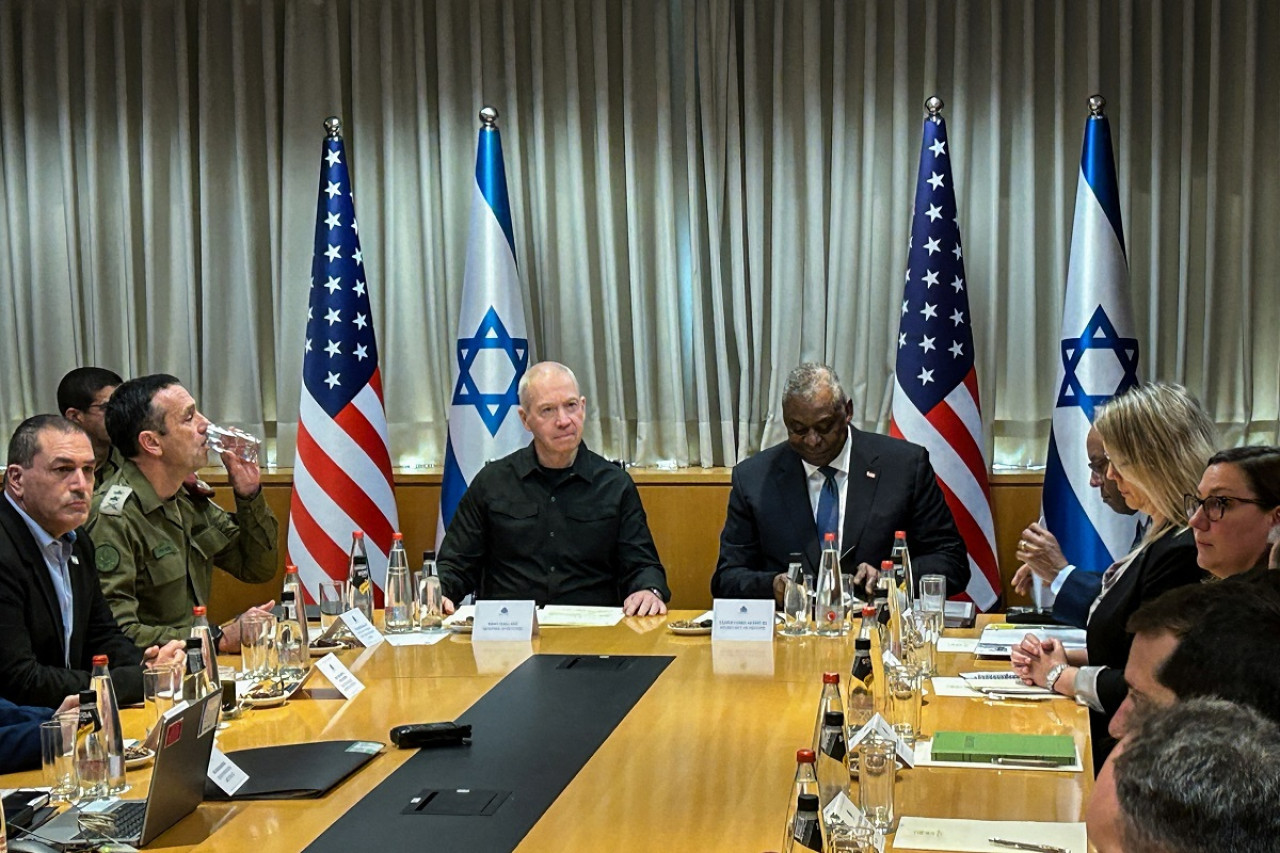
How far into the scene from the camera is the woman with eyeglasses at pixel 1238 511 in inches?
115

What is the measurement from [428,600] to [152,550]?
33.1 inches

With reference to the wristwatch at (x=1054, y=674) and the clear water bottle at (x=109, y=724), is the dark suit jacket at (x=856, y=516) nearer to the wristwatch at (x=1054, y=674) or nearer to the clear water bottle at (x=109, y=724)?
the wristwatch at (x=1054, y=674)

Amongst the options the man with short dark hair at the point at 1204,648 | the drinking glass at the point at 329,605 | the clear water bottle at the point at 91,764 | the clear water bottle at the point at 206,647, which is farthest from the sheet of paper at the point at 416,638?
the man with short dark hair at the point at 1204,648

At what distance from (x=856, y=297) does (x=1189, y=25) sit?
167 cm

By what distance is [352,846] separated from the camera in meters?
2.23

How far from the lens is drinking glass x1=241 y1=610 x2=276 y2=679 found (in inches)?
132

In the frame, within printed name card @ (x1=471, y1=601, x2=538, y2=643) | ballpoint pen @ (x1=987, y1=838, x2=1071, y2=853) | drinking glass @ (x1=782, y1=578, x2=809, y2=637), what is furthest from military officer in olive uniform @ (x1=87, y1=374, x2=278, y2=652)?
ballpoint pen @ (x1=987, y1=838, x2=1071, y2=853)

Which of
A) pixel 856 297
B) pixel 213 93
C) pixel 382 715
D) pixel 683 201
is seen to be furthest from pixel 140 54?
pixel 382 715

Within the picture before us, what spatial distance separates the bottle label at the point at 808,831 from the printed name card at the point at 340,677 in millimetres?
1562

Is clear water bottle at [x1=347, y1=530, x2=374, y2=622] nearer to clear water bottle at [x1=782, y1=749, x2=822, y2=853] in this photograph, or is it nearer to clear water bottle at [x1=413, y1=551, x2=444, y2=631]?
clear water bottle at [x1=413, y1=551, x2=444, y2=631]

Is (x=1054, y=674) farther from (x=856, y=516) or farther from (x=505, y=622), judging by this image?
(x=856, y=516)

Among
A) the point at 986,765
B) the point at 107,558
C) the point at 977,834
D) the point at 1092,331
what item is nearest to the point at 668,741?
the point at 986,765

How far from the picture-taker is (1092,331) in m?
5.38

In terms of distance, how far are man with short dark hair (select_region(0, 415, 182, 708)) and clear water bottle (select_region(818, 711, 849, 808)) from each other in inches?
65.6
